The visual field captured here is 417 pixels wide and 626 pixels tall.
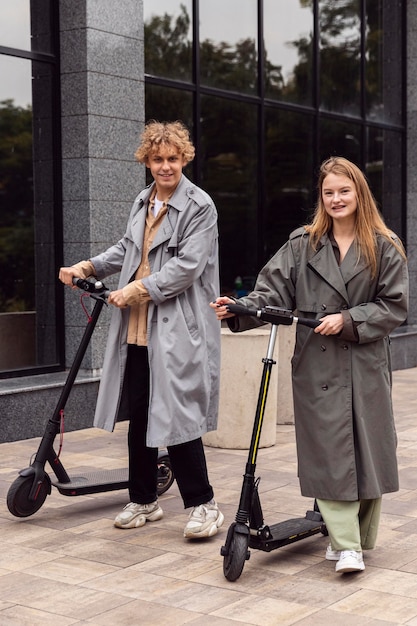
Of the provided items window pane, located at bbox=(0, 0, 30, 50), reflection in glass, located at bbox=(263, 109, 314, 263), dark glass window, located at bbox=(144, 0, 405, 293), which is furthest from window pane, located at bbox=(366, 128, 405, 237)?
window pane, located at bbox=(0, 0, 30, 50)

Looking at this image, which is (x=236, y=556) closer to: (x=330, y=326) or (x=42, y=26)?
(x=330, y=326)

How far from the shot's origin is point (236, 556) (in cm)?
470

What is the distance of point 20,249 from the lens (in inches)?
367

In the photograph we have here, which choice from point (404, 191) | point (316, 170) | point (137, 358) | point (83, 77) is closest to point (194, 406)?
point (137, 358)

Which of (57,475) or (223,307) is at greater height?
(223,307)

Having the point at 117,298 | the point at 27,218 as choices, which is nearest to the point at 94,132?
the point at 27,218

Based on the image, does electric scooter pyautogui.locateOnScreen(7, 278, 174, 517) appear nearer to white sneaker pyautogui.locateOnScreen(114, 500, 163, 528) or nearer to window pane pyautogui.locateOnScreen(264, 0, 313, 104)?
white sneaker pyautogui.locateOnScreen(114, 500, 163, 528)

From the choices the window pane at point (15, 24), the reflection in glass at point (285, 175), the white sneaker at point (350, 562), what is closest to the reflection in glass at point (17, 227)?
the window pane at point (15, 24)

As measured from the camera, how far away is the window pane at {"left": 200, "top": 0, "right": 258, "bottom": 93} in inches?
449

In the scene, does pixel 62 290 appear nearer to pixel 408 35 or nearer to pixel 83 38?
A: pixel 83 38

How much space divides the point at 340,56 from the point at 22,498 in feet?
30.6

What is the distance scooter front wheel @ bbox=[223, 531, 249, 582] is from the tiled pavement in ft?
0.19

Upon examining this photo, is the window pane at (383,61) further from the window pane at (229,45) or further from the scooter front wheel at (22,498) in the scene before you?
the scooter front wheel at (22,498)

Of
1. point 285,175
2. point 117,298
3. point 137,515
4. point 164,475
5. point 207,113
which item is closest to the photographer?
Answer: point 117,298
